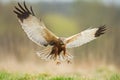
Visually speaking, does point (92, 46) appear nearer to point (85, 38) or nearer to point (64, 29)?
point (64, 29)

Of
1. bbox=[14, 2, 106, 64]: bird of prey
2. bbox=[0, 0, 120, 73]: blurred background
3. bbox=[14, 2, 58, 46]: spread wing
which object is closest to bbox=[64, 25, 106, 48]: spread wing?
bbox=[14, 2, 106, 64]: bird of prey

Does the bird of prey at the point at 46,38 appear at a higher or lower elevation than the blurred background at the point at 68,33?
lower

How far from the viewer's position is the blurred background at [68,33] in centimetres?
1256

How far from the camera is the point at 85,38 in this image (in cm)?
858

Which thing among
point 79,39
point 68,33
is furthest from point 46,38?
point 68,33

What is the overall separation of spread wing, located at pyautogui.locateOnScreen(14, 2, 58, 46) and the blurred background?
2.59 meters

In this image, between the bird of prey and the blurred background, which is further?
the blurred background

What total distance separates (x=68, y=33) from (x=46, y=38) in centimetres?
675

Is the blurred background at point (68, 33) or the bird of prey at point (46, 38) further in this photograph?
the blurred background at point (68, 33)

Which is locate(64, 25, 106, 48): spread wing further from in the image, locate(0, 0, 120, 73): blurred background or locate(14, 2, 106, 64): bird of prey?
locate(0, 0, 120, 73): blurred background

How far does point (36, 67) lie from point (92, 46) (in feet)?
8.45

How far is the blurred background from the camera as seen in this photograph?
12.6m

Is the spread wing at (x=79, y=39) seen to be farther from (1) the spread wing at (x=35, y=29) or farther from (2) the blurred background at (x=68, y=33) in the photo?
(2) the blurred background at (x=68, y=33)

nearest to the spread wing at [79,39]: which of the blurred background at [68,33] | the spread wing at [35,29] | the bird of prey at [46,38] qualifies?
the bird of prey at [46,38]
